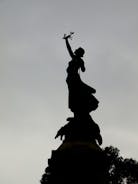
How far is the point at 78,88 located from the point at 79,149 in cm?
260

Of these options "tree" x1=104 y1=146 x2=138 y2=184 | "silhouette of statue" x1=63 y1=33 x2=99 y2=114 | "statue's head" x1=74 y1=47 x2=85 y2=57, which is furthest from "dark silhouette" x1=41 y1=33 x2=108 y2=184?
"tree" x1=104 y1=146 x2=138 y2=184

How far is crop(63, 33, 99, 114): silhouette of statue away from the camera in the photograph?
1507 cm

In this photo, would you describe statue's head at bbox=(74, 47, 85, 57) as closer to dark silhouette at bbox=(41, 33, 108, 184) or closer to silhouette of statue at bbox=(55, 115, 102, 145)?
dark silhouette at bbox=(41, 33, 108, 184)

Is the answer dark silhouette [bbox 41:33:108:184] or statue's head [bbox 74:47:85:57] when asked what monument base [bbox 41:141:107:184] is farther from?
statue's head [bbox 74:47:85:57]

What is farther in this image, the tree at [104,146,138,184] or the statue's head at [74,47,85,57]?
the tree at [104,146,138,184]

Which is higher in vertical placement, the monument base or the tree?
the tree

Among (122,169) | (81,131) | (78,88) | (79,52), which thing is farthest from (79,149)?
(122,169)

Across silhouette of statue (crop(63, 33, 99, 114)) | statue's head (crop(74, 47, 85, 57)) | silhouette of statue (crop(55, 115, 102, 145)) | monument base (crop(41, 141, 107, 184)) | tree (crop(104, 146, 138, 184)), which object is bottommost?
monument base (crop(41, 141, 107, 184))

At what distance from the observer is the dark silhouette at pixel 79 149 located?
517 inches

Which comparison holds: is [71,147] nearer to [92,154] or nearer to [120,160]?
[92,154]

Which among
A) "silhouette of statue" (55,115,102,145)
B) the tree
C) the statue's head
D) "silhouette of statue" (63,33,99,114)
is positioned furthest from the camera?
the tree

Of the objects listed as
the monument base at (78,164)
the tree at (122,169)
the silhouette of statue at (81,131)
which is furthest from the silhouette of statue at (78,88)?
the tree at (122,169)

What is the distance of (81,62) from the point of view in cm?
1570

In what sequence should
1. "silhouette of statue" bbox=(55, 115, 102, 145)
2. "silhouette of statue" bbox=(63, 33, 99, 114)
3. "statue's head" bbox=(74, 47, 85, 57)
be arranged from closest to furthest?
"silhouette of statue" bbox=(55, 115, 102, 145)
"silhouette of statue" bbox=(63, 33, 99, 114)
"statue's head" bbox=(74, 47, 85, 57)
